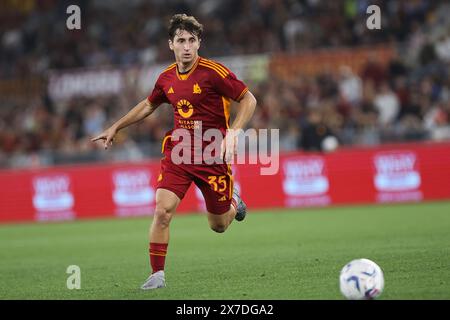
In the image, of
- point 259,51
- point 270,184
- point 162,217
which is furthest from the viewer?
point 259,51

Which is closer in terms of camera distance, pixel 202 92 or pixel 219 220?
pixel 202 92

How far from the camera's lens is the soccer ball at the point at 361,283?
22.5 feet

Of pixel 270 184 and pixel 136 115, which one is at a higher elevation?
pixel 270 184

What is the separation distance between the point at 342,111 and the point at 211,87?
1239 centimetres

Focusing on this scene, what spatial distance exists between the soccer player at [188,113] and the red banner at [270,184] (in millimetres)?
10365

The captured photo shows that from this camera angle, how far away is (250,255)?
1120 centimetres

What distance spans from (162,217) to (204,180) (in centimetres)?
77

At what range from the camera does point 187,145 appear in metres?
8.85

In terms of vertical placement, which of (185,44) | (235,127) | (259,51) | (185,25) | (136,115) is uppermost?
(259,51)

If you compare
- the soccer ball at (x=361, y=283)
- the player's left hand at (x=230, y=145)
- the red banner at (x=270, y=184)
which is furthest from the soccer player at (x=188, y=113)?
the red banner at (x=270, y=184)

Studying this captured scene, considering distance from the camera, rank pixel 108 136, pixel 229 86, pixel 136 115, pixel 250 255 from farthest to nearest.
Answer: pixel 250 255, pixel 136 115, pixel 108 136, pixel 229 86

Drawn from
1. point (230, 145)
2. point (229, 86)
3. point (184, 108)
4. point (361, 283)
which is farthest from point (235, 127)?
point (361, 283)

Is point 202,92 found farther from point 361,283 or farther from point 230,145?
point 361,283
